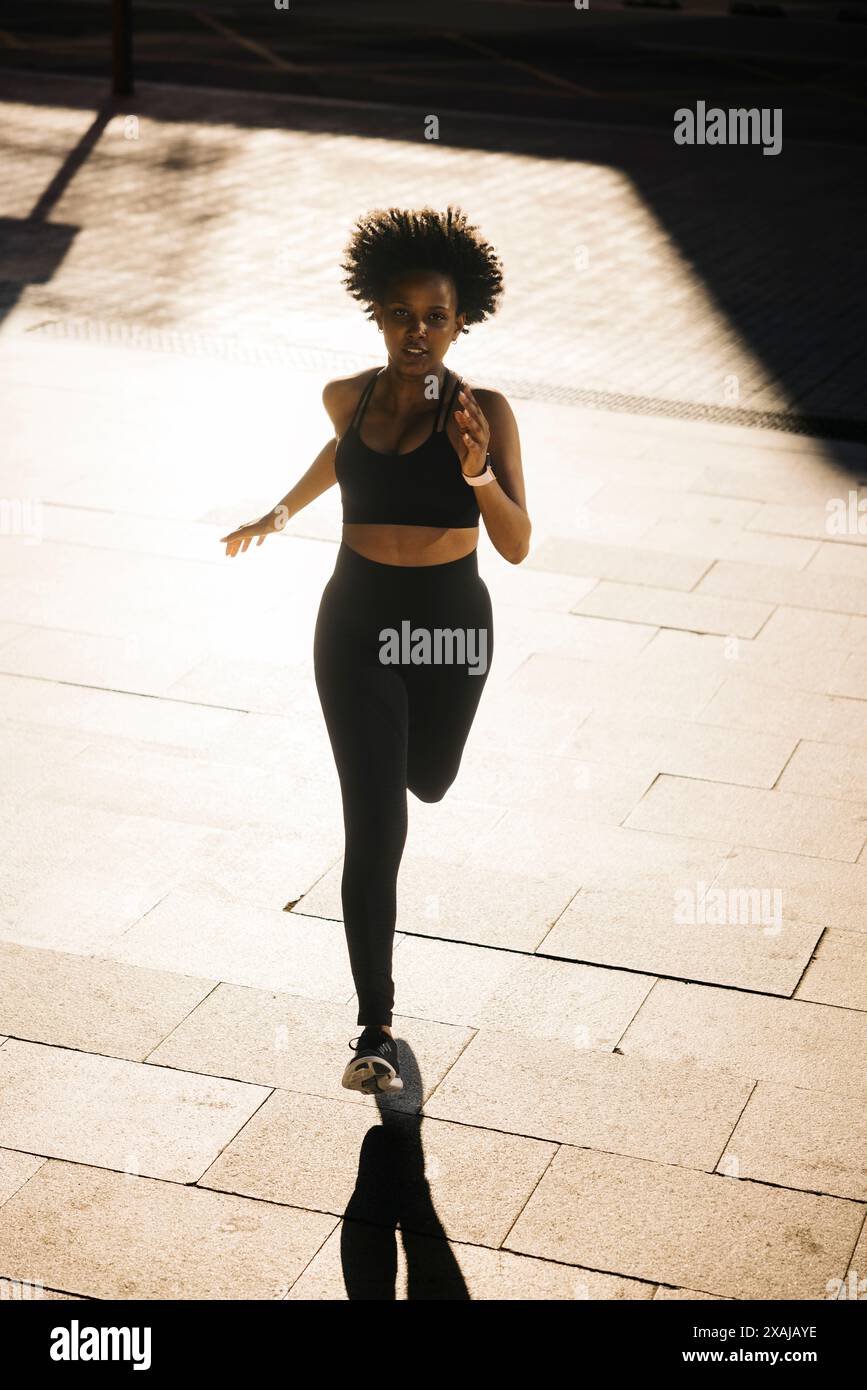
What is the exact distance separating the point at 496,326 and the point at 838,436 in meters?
3.36

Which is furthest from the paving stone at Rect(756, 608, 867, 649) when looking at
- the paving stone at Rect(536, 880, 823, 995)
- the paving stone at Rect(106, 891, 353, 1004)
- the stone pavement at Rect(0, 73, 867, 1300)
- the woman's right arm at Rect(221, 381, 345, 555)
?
the woman's right arm at Rect(221, 381, 345, 555)

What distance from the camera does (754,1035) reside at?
4.76 metres

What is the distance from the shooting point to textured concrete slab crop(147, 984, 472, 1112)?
450 centimetres

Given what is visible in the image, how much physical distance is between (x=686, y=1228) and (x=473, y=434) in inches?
78.3

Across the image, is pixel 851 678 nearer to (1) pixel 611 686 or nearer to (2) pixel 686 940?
(1) pixel 611 686

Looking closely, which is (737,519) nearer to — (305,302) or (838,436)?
(838,436)

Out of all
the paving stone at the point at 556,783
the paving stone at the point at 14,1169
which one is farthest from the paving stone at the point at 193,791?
the paving stone at the point at 14,1169

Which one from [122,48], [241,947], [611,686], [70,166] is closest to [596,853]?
[241,947]

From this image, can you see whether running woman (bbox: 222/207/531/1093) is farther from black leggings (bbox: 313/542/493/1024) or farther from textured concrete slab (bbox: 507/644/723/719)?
textured concrete slab (bbox: 507/644/723/719)

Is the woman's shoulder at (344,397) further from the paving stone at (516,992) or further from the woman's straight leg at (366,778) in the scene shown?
the paving stone at (516,992)

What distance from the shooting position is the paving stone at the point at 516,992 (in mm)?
4781

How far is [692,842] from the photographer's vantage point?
5.87 m

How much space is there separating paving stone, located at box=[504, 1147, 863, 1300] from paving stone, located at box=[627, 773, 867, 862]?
191 cm
